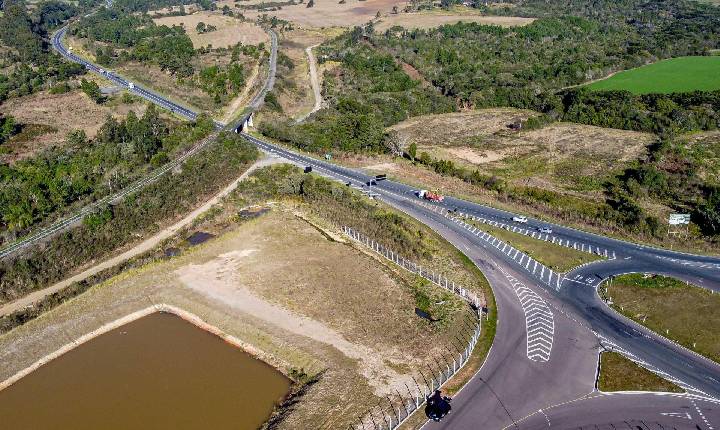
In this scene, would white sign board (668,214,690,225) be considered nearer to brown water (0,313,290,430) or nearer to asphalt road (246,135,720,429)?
asphalt road (246,135,720,429)

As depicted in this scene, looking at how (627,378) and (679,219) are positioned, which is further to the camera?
(679,219)

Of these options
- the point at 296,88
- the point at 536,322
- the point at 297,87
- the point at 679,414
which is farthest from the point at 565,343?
the point at 297,87

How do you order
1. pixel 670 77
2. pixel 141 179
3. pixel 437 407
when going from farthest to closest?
1. pixel 670 77
2. pixel 141 179
3. pixel 437 407

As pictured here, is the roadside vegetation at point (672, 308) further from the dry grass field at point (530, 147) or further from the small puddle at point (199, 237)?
the small puddle at point (199, 237)

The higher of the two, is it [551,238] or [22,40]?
[22,40]

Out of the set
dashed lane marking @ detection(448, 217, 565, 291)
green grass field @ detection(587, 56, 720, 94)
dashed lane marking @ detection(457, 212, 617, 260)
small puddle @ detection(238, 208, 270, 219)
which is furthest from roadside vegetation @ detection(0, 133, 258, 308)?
green grass field @ detection(587, 56, 720, 94)

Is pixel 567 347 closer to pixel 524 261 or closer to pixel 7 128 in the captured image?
pixel 524 261

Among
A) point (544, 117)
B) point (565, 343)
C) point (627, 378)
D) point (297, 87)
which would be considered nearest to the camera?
point (627, 378)
